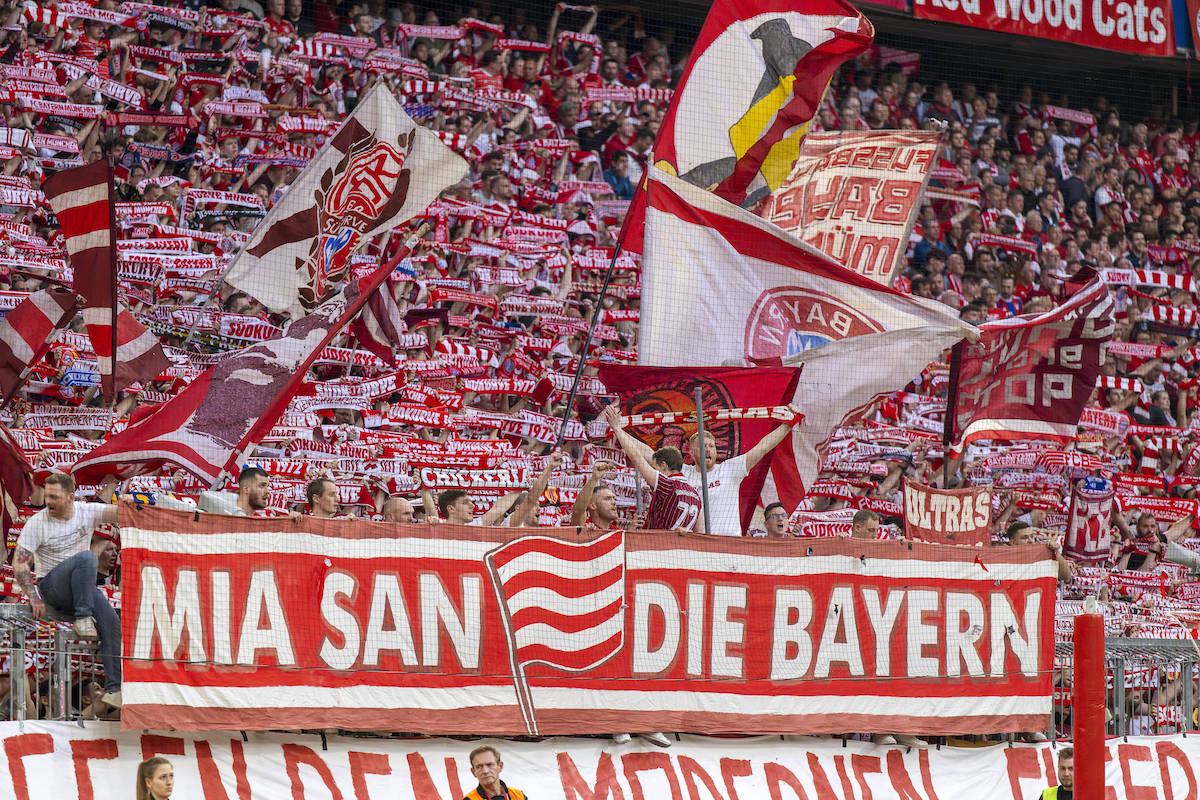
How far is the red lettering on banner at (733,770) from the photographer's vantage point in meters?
9.09

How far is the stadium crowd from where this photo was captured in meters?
12.3

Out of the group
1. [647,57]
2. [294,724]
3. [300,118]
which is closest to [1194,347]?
[647,57]

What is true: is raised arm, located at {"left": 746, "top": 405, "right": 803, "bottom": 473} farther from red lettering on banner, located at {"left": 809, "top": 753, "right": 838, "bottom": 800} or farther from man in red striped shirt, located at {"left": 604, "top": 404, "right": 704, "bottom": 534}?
red lettering on banner, located at {"left": 809, "top": 753, "right": 838, "bottom": 800}

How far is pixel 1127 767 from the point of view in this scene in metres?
10.5

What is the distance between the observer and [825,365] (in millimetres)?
10516

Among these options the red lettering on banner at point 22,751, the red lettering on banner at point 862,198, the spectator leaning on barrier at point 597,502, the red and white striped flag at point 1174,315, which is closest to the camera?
the red lettering on banner at point 22,751

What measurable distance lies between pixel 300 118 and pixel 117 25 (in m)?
2.03

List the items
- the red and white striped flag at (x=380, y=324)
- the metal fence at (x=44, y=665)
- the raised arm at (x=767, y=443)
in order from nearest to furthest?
the metal fence at (x=44, y=665) < the raised arm at (x=767, y=443) < the red and white striped flag at (x=380, y=324)

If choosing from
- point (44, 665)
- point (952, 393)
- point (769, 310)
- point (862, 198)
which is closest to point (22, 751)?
point (44, 665)

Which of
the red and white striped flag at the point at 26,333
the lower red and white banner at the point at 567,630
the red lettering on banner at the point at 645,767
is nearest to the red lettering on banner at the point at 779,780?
the lower red and white banner at the point at 567,630

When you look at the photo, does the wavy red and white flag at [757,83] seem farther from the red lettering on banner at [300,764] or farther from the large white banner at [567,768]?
the red lettering on banner at [300,764]

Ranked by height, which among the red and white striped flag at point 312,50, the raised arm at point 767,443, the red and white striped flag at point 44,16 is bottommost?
the raised arm at point 767,443

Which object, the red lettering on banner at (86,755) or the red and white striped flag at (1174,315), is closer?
the red lettering on banner at (86,755)

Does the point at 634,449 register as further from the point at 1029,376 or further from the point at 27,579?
the point at 1029,376
